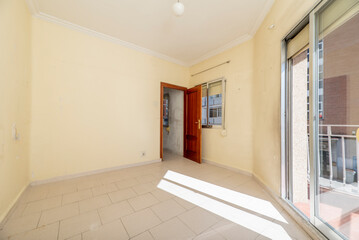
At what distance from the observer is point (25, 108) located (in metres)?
1.99

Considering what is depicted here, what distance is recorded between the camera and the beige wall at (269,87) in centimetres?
171

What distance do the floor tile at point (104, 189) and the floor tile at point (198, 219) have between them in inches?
48.3

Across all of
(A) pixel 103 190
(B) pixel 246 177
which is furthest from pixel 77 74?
(B) pixel 246 177

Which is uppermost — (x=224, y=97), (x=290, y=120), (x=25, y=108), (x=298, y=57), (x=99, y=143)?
(x=298, y=57)

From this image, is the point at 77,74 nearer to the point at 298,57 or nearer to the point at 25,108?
the point at 25,108

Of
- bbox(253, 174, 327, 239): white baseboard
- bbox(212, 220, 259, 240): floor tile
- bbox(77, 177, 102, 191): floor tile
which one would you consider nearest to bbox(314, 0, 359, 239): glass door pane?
bbox(253, 174, 327, 239): white baseboard

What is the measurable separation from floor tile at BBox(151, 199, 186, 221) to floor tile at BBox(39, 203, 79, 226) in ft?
2.99

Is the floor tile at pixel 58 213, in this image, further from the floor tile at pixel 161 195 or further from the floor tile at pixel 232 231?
the floor tile at pixel 232 231

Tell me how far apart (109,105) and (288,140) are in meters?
3.18

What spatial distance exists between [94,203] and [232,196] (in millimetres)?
1858

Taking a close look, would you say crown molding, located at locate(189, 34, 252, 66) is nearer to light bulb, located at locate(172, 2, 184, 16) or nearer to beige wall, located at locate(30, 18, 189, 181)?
beige wall, located at locate(30, 18, 189, 181)

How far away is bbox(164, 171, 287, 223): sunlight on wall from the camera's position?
1.61 meters

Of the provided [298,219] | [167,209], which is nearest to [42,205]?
[167,209]

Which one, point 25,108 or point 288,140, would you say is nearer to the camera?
point 288,140
